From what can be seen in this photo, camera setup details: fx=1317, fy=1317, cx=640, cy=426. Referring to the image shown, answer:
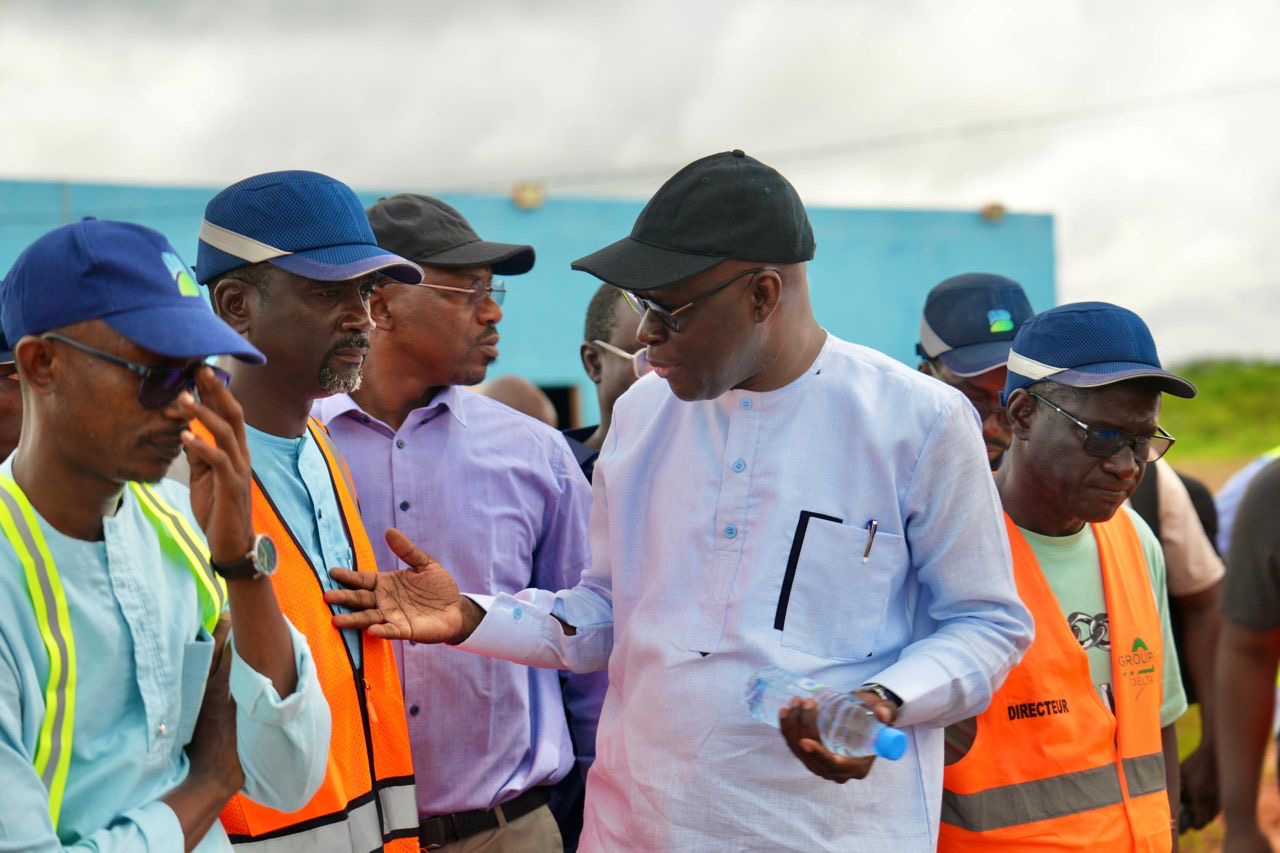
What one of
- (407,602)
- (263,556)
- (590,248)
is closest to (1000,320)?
(407,602)

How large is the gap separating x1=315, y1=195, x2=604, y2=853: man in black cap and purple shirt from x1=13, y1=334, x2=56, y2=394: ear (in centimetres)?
148

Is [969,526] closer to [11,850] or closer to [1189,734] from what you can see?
[11,850]

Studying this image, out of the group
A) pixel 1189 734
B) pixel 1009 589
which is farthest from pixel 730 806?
pixel 1189 734

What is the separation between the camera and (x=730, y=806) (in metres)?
2.98

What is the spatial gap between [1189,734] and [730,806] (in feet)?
28.4

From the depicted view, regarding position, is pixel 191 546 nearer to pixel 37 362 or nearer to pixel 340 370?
pixel 37 362

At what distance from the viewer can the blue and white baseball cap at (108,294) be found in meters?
2.36

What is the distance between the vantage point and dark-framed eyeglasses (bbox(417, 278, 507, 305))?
4.40m

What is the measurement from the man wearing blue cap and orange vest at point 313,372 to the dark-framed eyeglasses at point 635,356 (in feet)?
6.65

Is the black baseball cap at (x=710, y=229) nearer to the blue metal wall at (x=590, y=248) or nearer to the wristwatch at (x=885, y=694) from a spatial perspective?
the wristwatch at (x=885, y=694)

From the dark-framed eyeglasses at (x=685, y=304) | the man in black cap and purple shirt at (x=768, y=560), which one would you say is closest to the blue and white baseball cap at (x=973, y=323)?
the man in black cap and purple shirt at (x=768, y=560)

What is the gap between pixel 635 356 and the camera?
5.40 meters

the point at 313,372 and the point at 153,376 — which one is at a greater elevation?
the point at 153,376

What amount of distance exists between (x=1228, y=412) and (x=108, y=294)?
164ft
